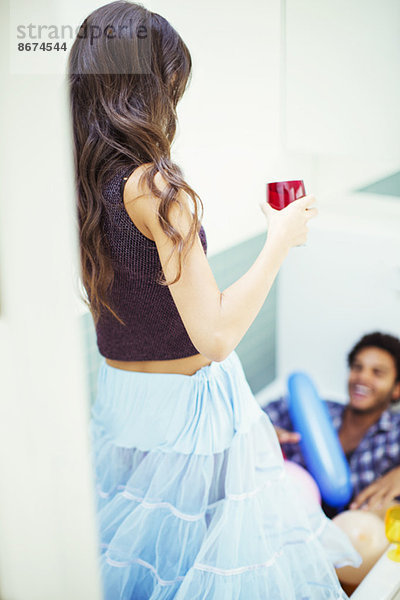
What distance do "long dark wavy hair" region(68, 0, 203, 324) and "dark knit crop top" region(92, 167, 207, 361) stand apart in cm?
3

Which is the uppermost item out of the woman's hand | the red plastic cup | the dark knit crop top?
the red plastic cup

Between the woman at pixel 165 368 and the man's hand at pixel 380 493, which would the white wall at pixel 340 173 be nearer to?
the man's hand at pixel 380 493

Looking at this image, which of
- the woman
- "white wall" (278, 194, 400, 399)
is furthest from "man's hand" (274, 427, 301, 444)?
the woman

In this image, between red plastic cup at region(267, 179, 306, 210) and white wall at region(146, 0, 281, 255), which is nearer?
red plastic cup at region(267, 179, 306, 210)

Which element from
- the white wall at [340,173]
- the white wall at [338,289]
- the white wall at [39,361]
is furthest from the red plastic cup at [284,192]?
the white wall at [338,289]

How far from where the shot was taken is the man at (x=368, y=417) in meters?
1.75

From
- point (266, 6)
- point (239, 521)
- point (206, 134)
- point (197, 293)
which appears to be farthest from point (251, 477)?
point (266, 6)

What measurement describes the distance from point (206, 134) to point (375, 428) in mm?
970

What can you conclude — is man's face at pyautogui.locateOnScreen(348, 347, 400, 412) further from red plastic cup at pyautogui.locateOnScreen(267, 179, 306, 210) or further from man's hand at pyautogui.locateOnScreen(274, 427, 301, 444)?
red plastic cup at pyautogui.locateOnScreen(267, 179, 306, 210)

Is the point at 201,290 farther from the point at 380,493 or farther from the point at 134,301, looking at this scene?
the point at 380,493

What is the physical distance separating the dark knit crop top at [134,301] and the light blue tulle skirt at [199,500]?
5 cm

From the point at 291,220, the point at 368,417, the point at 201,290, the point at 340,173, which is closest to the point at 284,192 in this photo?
the point at 291,220

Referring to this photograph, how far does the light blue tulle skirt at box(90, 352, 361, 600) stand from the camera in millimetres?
1028

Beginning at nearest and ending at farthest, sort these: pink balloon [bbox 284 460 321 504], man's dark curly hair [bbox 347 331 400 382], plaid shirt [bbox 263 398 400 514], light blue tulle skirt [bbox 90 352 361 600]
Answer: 1. light blue tulle skirt [bbox 90 352 361 600]
2. pink balloon [bbox 284 460 321 504]
3. plaid shirt [bbox 263 398 400 514]
4. man's dark curly hair [bbox 347 331 400 382]
